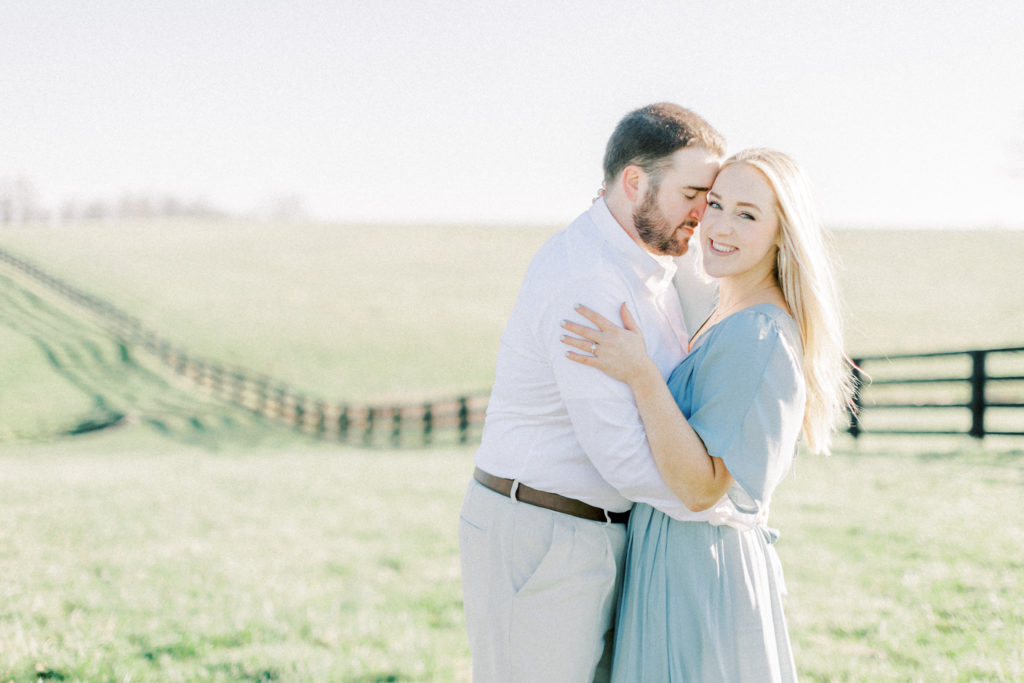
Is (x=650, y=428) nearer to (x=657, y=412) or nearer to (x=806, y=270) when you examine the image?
(x=657, y=412)

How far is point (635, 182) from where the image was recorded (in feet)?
9.20

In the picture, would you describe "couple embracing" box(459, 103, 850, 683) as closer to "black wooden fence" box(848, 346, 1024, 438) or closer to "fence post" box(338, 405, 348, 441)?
"black wooden fence" box(848, 346, 1024, 438)

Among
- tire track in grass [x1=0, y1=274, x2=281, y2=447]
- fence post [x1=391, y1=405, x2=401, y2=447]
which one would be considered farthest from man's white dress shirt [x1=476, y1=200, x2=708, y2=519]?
fence post [x1=391, y1=405, x2=401, y2=447]

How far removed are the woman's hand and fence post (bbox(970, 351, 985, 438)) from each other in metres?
10.6

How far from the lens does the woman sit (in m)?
2.55

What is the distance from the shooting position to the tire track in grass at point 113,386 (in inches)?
929

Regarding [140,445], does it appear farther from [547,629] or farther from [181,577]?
[547,629]

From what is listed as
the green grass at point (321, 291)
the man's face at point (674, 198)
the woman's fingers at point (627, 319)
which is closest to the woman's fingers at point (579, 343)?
the woman's fingers at point (627, 319)

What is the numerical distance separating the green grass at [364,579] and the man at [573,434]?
1.89 meters

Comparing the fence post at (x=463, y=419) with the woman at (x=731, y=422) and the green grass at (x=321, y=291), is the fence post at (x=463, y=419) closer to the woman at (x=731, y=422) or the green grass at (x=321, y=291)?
the green grass at (x=321, y=291)

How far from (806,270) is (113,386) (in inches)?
1131

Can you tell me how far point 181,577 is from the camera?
6.05 m

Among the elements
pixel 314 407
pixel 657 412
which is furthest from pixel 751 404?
pixel 314 407

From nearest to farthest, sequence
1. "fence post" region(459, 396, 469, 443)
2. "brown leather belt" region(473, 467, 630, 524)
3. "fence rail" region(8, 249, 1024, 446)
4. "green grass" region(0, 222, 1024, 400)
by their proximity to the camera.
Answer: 1. "brown leather belt" region(473, 467, 630, 524)
2. "fence rail" region(8, 249, 1024, 446)
3. "fence post" region(459, 396, 469, 443)
4. "green grass" region(0, 222, 1024, 400)
